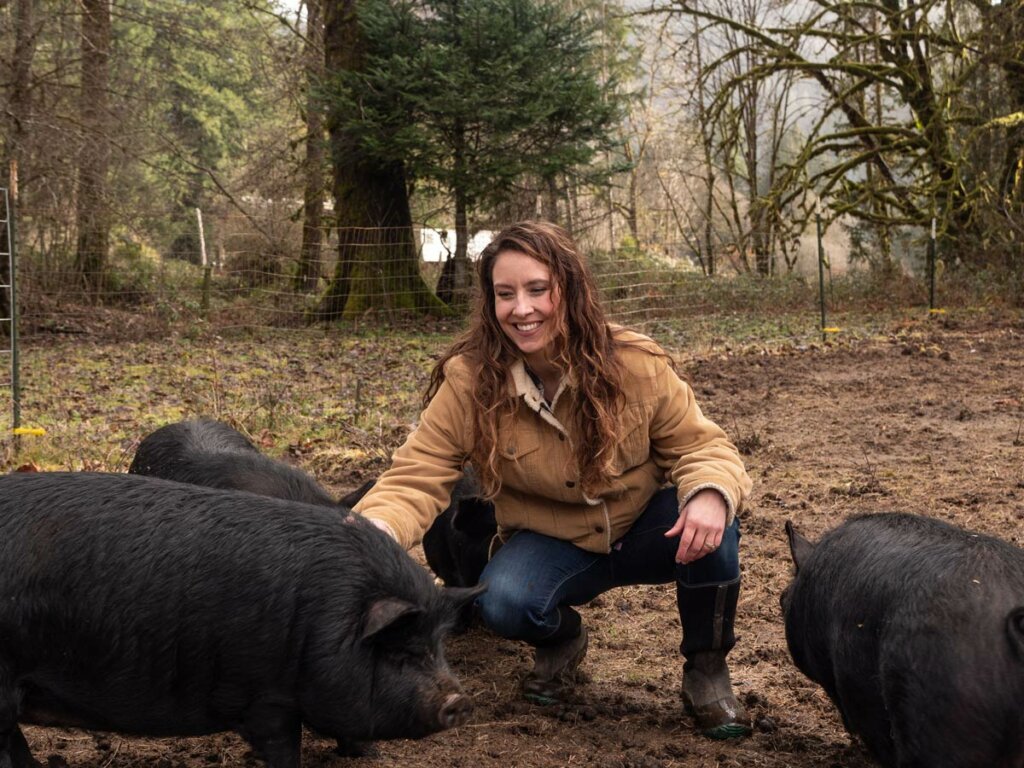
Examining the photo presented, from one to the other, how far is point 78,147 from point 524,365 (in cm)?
1100

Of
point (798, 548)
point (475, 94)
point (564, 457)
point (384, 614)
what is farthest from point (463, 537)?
point (475, 94)

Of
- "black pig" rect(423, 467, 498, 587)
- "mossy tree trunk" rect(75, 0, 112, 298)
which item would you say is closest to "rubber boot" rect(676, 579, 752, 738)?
"black pig" rect(423, 467, 498, 587)

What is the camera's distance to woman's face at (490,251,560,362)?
126 inches

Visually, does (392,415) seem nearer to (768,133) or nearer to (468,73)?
(468,73)

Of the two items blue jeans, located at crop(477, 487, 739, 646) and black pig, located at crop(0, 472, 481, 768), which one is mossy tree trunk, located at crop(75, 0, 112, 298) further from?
black pig, located at crop(0, 472, 481, 768)

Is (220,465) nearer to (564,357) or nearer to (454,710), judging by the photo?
(564,357)

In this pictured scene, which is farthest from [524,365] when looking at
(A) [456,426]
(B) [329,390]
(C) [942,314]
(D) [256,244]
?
(D) [256,244]

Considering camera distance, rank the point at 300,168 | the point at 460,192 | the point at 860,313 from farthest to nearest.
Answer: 1. the point at 300,168
2. the point at 860,313
3. the point at 460,192

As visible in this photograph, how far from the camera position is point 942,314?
1415cm

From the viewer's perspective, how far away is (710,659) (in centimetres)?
328

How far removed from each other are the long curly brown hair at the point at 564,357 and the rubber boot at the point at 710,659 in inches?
18.6

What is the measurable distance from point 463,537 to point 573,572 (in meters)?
0.75

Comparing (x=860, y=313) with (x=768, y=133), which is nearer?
(x=860, y=313)

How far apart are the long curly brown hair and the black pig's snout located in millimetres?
861
